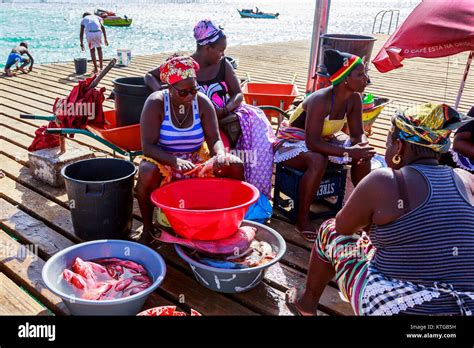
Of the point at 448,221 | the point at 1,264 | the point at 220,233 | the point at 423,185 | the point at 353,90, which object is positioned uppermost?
the point at 353,90

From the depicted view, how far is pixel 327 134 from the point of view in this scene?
3.13m

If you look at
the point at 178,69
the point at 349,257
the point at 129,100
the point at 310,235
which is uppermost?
the point at 178,69

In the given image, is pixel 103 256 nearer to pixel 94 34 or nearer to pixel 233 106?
pixel 233 106

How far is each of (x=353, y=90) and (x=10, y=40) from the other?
85.2ft

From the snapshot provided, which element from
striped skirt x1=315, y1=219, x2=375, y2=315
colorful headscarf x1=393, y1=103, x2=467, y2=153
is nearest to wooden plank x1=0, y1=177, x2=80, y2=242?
striped skirt x1=315, y1=219, x2=375, y2=315

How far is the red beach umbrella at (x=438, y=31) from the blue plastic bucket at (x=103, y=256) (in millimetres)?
2123

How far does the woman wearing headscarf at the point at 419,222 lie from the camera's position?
5.01 feet

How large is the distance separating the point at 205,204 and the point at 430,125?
1496mm

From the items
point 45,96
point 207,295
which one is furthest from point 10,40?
point 207,295

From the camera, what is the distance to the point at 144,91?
3.34 metres

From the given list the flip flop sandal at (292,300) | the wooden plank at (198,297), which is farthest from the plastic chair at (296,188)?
the wooden plank at (198,297)

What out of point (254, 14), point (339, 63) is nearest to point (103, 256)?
point (339, 63)
